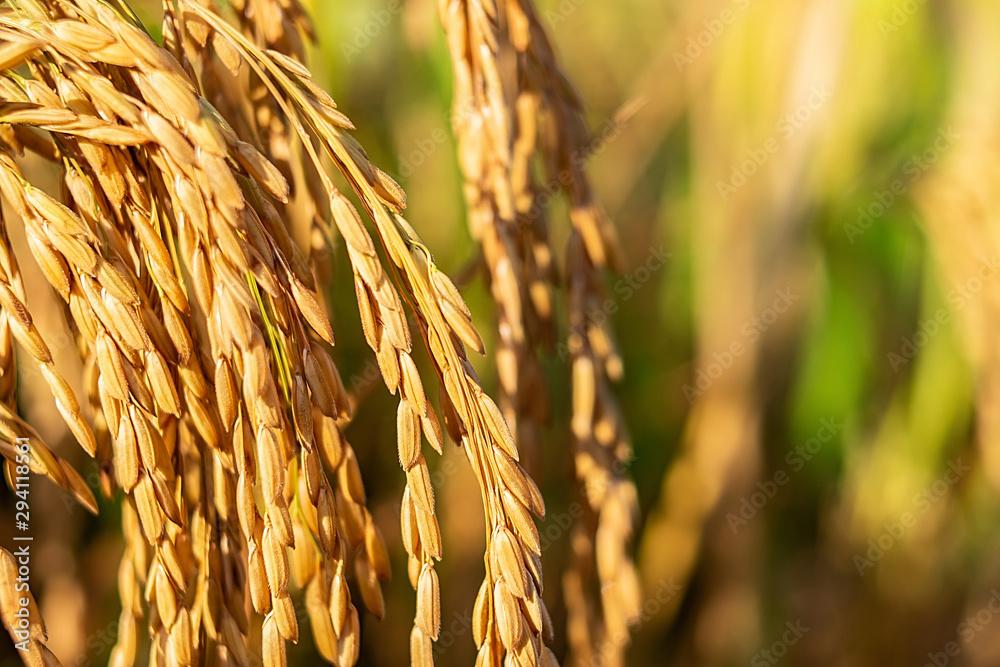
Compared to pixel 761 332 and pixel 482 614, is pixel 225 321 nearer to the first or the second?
pixel 482 614

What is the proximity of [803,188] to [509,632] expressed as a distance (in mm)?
772

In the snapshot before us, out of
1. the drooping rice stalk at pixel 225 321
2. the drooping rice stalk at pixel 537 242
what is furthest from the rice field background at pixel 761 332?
the drooping rice stalk at pixel 225 321

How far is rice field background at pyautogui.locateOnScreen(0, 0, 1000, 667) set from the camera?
0.97 m

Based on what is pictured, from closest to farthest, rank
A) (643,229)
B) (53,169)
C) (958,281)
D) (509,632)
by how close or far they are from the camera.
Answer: (509,632), (53,169), (958,281), (643,229)

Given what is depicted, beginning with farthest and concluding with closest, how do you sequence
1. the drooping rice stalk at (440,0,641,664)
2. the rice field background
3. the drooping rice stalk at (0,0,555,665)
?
1. the rice field background
2. the drooping rice stalk at (440,0,641,664)
3. the drooping rice stalk at (0,0,555,665)

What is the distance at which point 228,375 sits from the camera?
1.35 ft

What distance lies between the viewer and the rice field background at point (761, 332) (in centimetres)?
97

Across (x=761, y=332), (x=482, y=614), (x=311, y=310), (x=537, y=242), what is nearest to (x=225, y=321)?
(x=311, y=310)

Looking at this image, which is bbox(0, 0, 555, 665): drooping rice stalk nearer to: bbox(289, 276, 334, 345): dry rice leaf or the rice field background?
bbox(289, 276, 334, 345): dry rice leaf

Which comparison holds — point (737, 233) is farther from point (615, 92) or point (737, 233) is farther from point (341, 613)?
point (341, 613)

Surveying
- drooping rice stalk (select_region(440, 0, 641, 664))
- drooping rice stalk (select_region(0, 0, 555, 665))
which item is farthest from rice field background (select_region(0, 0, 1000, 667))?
drooping rice stalk (select_region(0, 0, 555, 665))

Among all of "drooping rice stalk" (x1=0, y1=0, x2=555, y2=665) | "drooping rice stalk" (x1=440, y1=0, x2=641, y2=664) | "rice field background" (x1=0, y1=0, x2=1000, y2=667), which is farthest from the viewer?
"rice field background" (x1=0, y1=0, x2=1000, y2=667)

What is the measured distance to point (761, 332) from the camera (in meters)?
1.03

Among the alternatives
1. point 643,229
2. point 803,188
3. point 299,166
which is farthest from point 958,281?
point 299,166
